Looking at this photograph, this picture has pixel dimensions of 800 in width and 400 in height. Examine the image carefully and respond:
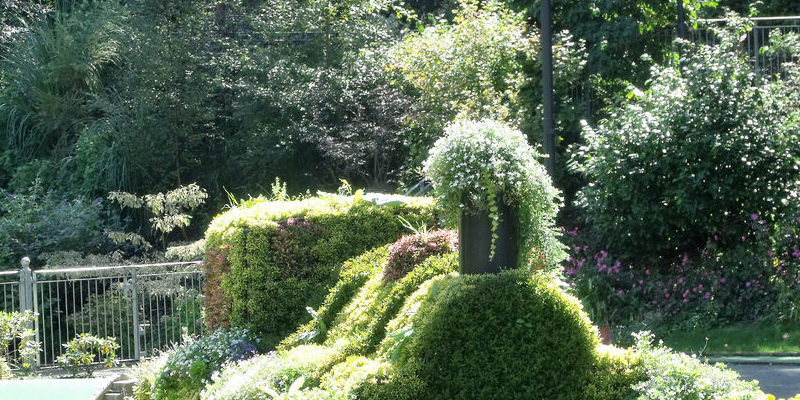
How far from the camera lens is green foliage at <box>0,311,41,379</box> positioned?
10602mm

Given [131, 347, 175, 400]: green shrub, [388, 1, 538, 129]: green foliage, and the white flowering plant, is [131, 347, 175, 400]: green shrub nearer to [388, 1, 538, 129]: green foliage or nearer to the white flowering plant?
the white flowering plant

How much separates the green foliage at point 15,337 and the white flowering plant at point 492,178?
635 centimetres

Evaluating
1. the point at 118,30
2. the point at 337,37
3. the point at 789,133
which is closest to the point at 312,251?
the point at 789,133

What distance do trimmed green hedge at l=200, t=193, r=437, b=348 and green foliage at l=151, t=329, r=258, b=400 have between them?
248 mm

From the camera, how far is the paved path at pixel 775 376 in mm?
8555

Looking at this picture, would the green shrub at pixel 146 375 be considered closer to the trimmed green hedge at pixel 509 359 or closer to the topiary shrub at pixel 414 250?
the topiary shrub at pixel 414 250

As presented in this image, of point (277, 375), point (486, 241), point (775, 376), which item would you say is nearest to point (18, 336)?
point (277, 375)

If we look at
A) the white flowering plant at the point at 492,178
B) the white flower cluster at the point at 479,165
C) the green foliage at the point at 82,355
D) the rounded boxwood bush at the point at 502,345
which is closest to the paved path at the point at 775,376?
the rounded boxwood bush at the point at 502,345

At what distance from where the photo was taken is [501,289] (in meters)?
6.21

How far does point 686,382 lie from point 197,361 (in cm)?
485

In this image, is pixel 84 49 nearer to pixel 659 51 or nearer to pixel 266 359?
pixel 659 51

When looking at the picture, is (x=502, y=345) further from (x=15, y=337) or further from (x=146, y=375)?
(x=15, y=337)

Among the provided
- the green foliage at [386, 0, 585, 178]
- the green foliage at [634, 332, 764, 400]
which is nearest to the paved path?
the green foliage at [634, 332, 764, 400]

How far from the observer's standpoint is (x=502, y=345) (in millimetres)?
6109
